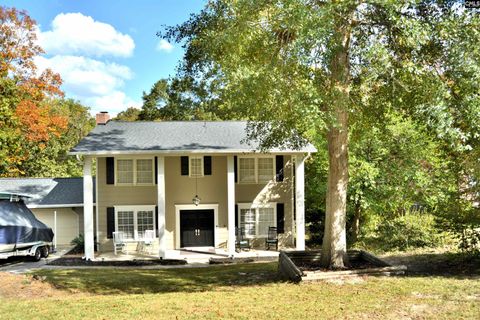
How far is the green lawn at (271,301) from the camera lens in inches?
290

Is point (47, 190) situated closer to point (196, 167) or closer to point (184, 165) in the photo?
point (184, 165)

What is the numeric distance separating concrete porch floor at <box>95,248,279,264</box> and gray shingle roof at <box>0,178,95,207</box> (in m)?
4.46

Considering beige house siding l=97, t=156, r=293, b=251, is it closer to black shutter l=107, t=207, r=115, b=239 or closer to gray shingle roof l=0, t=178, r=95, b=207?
black shutter l=107, t=207, r=115, b=239

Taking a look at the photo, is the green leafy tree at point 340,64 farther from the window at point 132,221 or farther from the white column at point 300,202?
the window at point 132,221

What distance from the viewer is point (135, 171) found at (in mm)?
19281

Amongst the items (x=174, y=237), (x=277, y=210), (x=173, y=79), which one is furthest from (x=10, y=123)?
(x=277, y=210)

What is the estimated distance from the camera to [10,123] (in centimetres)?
2412

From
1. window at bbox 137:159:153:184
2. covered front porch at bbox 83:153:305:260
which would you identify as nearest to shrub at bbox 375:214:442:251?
covered front porch at bbox 83:153:305:260

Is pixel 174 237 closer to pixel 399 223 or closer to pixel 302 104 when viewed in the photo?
pixel 399 223

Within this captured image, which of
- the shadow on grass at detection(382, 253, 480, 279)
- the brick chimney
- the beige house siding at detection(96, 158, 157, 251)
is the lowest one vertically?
the shadow on grass at detection(382, 253, 480, 279)

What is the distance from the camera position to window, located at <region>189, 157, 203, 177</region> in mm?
19641

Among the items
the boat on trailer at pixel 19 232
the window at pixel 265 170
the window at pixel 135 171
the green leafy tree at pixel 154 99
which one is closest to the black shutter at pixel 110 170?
the window at pixel 135 171

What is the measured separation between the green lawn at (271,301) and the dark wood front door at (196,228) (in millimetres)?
7764

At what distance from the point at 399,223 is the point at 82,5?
17871mm
